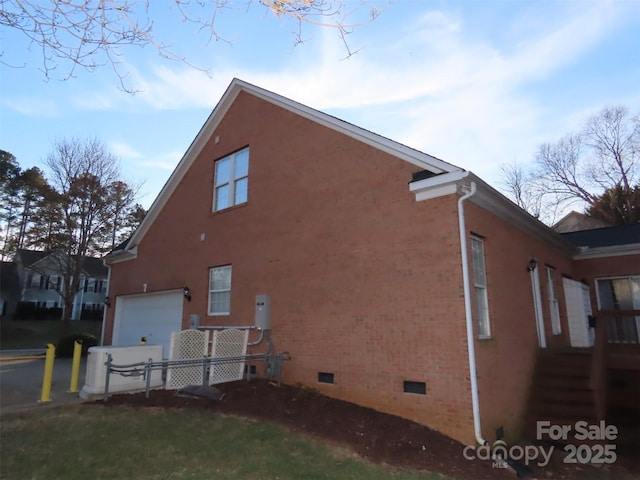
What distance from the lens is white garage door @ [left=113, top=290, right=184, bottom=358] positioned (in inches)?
508

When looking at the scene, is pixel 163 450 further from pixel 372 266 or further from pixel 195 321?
pixel 195 321

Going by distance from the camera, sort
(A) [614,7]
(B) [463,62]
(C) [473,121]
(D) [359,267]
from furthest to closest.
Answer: (C) [473,121] < (D) [359,267] < (B) [463,62] < (A) [614,7]

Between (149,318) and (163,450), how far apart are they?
9.53 meters

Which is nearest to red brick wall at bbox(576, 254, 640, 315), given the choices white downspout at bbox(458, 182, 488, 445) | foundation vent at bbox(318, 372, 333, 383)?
white downspout at bbox(458, 182, 488, 445)

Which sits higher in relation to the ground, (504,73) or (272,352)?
(504,73)

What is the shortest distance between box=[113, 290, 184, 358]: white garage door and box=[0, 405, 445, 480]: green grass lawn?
6.01 metres

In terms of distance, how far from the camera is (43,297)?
40.5 m

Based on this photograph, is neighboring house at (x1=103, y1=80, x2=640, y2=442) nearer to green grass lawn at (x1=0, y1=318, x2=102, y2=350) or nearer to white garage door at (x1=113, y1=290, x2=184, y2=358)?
white garage door at (x1=113, y1=290, x2=184, y2=358)

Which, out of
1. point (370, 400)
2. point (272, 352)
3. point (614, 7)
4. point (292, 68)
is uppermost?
point (614, 7)

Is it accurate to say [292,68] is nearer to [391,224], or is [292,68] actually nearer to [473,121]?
[391,224]

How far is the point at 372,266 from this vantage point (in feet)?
26.5

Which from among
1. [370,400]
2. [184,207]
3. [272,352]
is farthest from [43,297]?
[370,400]

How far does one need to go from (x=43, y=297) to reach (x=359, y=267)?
43095 millimetres

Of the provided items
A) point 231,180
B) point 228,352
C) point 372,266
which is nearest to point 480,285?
point 372,266
